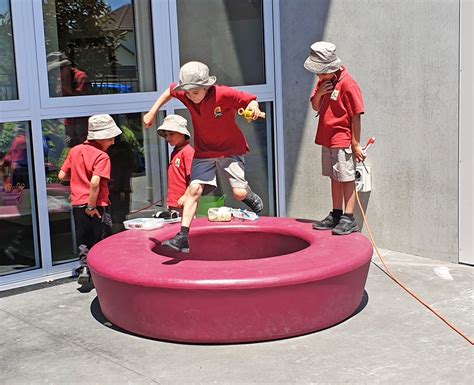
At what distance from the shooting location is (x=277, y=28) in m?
7.52

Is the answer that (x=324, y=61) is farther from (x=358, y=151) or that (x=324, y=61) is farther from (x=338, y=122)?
(x=358, y=151)

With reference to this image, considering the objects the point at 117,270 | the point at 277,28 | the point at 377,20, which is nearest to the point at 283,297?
the point at 117,270

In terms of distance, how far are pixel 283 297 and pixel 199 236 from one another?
162cm

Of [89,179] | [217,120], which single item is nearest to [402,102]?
[217,120]

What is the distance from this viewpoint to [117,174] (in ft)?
21.9

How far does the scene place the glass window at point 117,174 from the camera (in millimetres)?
6199

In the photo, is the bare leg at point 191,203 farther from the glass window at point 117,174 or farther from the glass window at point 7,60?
the glass window at point 7,60

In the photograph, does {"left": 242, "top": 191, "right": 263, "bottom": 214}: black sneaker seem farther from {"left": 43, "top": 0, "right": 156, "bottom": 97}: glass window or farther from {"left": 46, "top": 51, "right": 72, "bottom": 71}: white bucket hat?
{"left": 46, "top": 51, "right": 72, "bottom": 71}: white bucket hat

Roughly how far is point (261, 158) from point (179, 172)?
5.35 feet

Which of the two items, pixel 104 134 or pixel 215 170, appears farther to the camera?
pixel 104 134

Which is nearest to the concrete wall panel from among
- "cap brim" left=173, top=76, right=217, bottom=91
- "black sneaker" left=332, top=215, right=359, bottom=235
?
"black sneaker" left=332, top=215, right=359, bottom=235

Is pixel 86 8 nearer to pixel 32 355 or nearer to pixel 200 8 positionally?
pixel 200 8

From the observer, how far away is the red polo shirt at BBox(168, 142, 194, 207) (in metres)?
6.22

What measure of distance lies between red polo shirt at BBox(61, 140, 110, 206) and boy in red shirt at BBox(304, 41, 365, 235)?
1702 millimetres
